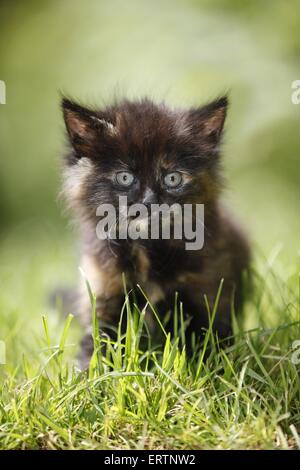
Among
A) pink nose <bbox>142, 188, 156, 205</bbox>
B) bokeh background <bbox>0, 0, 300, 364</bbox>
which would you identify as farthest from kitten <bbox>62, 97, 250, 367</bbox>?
bokeh background <bbox>0, 0, 300, 364</bbox>

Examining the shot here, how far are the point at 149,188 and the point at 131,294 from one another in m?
0.38

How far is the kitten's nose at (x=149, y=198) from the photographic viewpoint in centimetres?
185

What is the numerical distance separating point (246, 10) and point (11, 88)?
1.78m

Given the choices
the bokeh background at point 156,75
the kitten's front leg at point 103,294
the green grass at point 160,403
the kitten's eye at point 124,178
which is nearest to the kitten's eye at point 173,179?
the kitten's eye at point 124,178

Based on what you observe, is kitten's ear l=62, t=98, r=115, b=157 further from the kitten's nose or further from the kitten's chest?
the kitten's chest

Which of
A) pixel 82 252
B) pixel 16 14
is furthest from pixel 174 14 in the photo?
pixel 82 252

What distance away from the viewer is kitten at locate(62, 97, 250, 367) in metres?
1.92

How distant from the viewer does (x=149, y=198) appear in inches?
72.9

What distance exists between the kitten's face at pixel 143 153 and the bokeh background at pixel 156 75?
1.35 m

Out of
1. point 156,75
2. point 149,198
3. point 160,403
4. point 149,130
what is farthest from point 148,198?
point 156,75

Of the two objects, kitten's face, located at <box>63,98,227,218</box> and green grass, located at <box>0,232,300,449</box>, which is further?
kitten's face, located at <box>63,98,227,218</box>

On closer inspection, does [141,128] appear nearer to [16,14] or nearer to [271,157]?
[271,157]

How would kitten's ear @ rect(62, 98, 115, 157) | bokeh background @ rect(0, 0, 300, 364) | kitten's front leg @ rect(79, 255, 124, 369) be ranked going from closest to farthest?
kitten's ear @ rect(62, 98, 115, 157) < kitten's front leg @ rect(79, 255, 124, 369) < bokeh background @ rect(0, 0, 300, 364)

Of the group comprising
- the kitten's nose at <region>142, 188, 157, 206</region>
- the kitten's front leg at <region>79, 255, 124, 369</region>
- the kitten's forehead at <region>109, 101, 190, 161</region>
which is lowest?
the kitten's front leg at <region>79, 255, 124, 369</region>
